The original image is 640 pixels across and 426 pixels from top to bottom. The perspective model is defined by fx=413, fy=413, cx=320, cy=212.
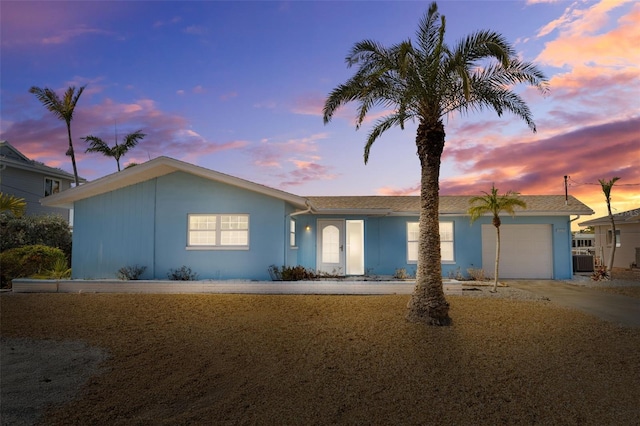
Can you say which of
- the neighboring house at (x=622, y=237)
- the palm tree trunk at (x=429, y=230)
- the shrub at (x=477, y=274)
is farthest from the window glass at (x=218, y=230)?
the neighboring house at (x=622, y=237)

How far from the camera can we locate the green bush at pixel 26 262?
14836 mm

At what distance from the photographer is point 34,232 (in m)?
18.8

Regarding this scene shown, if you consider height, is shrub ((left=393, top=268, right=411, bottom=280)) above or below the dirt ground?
above

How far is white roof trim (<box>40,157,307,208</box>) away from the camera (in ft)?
44.3

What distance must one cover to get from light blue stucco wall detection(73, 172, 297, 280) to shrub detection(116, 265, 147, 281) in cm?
19

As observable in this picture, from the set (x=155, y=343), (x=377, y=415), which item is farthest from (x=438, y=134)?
(x=155, y=343)

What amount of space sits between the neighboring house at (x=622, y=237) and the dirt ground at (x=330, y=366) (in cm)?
1806

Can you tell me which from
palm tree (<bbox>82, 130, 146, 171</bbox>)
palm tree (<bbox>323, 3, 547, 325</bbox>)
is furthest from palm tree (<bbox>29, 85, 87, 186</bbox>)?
palm tree (<bbox>323, 3, 547, 325</bbox>)

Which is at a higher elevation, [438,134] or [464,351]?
[438,134]

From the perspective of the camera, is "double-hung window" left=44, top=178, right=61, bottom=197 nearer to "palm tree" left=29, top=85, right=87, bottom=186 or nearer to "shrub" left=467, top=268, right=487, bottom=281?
"palm tree" left=29, top=85, right=87, bottom=186

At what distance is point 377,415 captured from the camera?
4.45 metres

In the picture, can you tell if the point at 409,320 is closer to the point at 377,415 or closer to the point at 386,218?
the point at 377,415

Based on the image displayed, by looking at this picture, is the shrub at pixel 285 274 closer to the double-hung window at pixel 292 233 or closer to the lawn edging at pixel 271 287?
the lawn edging at pixel 271 287

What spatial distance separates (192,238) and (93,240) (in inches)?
141
